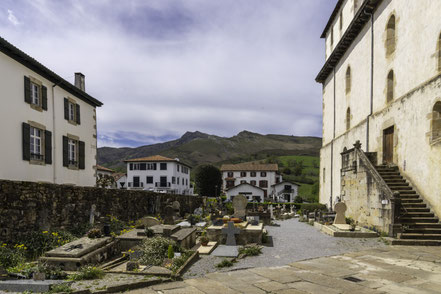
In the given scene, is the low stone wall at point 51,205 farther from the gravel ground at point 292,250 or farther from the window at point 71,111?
the window at point 71,111

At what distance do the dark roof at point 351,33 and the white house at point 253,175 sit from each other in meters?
42.2

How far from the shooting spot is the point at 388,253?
31.9ft

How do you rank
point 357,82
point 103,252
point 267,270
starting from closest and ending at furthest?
point 267,270
point 103,252
point 357,82

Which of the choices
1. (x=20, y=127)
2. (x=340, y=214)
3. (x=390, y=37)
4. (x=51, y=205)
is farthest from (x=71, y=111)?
(x=390, y=37)

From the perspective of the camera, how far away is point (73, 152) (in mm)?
20984

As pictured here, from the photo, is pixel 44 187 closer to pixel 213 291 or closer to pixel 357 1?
pixel 213 291

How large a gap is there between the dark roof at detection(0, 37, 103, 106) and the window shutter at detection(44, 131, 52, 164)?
353 cm

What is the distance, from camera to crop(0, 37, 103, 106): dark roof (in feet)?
48.6

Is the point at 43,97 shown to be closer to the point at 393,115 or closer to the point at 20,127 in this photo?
the point at 20,127

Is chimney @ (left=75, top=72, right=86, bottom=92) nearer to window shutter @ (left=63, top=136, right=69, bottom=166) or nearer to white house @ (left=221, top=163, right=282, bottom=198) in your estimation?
window shutter @ (left=63, top=136, right=69, bottom=166)

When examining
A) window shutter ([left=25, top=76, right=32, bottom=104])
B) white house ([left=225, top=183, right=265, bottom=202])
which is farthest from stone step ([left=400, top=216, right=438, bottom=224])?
white house ([left=225, top=183, right=265, bottom=202])

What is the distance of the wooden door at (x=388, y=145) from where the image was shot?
16.1 metres

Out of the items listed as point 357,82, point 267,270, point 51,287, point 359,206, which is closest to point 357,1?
point 357,82

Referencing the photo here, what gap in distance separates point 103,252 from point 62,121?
13241 mm
